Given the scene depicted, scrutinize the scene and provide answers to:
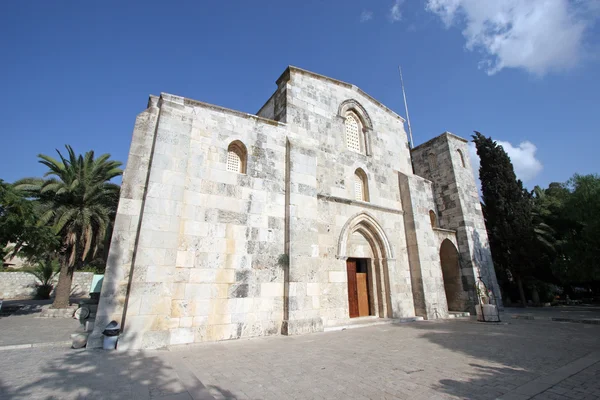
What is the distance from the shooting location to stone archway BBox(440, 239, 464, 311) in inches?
576

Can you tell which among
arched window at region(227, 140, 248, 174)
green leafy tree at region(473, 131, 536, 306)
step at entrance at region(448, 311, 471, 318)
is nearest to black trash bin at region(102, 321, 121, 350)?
arched window at region(227, 140, 248, 174)

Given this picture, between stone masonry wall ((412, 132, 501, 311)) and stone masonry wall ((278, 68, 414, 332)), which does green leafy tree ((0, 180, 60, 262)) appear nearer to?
stone masonry wall ((278, 68, 414, 332))

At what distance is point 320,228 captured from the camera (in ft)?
33.8

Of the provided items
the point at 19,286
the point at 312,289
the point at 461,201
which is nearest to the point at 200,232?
the point at 312,289

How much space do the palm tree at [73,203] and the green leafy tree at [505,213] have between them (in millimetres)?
24926

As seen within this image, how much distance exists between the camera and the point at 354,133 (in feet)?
44.0

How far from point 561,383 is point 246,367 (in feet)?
16.3

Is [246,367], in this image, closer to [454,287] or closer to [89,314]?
[89,314]

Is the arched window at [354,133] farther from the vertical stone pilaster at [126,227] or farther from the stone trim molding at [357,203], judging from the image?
the vertical stone pilaster at [126,227]

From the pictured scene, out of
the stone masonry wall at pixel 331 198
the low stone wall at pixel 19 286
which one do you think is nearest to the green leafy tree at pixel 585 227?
the stone masonry wall at pixel 331 198

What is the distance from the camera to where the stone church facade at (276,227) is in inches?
283

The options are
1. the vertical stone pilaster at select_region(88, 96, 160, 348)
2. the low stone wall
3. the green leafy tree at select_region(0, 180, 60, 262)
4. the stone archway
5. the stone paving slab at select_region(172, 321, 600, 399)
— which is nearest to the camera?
the stone paving slab at select_region(172, 321, 600, 399)

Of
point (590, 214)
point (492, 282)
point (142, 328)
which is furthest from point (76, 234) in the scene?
point (590, 214)

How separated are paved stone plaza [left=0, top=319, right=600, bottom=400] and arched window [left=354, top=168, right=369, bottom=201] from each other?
631cm
